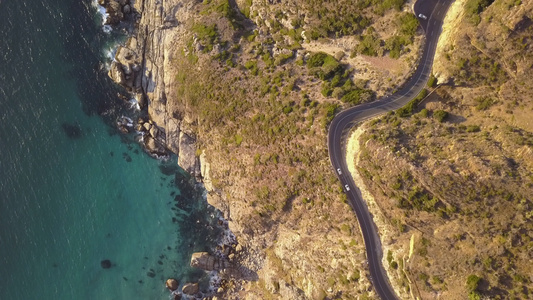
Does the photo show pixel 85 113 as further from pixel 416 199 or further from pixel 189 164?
pixel 416 199

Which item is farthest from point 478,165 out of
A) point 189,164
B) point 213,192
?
point 189,164

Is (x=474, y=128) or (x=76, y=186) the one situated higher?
(x=474, y=128)

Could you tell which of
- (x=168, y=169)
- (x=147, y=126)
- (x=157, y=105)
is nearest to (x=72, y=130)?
(x=147, y=126)

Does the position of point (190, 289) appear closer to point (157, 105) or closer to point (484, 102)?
point (157, 105)

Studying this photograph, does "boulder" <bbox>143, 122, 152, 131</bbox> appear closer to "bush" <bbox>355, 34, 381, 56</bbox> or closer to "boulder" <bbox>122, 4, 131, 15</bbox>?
"boulder" <bbox>122, 4, 131, 15</bbox>

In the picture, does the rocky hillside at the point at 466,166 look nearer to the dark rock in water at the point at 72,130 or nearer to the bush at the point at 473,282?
the bush at the point at 473,282
